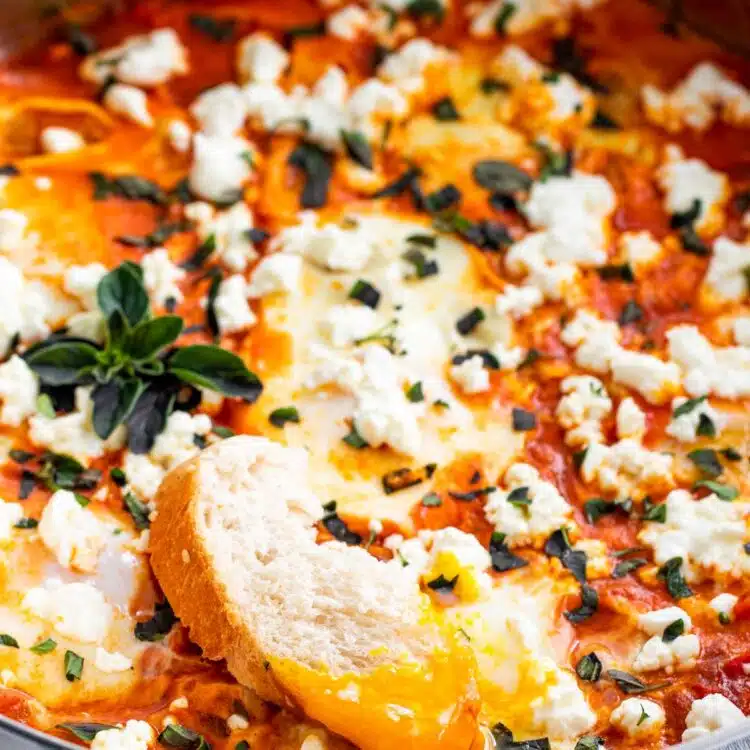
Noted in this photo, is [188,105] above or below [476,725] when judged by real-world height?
above

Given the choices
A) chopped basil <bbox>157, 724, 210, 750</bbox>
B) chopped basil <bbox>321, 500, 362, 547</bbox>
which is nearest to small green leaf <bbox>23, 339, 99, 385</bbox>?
chopped basil <bbox>321, 500, 362, 547</bbox>

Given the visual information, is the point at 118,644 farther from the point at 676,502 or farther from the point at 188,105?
the point at 188,105

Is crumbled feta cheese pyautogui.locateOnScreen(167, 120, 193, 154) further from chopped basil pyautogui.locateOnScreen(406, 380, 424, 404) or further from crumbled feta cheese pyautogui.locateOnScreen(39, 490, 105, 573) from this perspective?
crumbled feta cheese pyautogui.locateOnScreen(39, 490, 105, 573)

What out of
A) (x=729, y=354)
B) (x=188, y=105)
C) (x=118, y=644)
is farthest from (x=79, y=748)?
(x=188, y=105)

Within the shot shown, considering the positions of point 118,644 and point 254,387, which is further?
point 254,387

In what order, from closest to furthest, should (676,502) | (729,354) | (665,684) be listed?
1. (665,684)
2. (676,502)
3. (729,354)

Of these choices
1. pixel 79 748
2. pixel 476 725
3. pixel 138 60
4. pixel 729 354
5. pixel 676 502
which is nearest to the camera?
pixel 79 748

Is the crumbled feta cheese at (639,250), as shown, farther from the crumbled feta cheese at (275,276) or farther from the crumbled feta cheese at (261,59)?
the crumbled feta cheese at (261,59)
